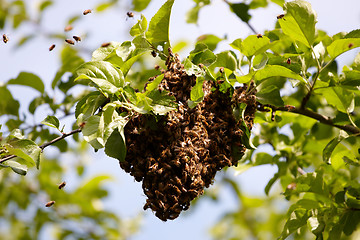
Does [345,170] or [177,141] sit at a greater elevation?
[177,141]

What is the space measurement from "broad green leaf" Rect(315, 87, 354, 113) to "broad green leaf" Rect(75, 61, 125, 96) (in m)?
0.98

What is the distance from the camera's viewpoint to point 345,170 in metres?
2.69

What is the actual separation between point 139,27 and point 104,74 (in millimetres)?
318

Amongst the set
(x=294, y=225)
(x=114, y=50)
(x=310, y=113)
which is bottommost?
(x=294, y=225)

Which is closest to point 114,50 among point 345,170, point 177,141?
point 177,141

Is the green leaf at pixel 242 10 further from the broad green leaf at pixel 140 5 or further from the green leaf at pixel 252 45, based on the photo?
the green leaf at pixel 252 45

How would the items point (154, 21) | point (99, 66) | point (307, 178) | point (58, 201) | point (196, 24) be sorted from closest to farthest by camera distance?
1. point (99, 66)
2. point (154, 21)
3. point (307, 178)
4. point (196, 24)
5. point (58, 201)

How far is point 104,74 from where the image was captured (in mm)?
Answer: 1672

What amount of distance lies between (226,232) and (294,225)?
13.3 ft

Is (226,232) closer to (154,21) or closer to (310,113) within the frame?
(310,113)

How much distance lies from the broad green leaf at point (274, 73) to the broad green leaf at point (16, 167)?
3.20 feet

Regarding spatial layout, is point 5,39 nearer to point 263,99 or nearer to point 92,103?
point 92,103

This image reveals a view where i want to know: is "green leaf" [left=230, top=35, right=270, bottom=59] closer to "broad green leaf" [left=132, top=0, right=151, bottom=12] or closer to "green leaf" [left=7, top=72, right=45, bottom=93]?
"broad green leaf" [left=132, top=0, right=151, bottom=12]

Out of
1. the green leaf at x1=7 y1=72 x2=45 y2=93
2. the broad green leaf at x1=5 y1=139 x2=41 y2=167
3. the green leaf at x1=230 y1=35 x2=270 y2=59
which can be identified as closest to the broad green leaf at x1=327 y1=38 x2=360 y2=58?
the green leaf at x1=230 y1=35 x2=270 y2=59
